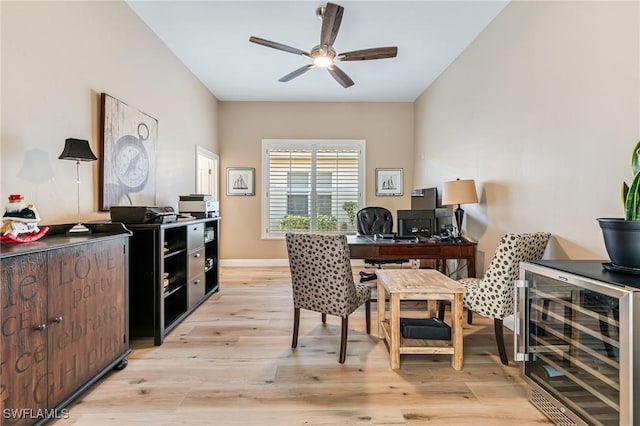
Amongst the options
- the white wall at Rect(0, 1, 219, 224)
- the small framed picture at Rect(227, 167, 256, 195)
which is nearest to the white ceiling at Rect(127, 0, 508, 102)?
the white wall at Rect(0, 1, 219, 224)

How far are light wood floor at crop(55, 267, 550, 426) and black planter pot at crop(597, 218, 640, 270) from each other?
96cm

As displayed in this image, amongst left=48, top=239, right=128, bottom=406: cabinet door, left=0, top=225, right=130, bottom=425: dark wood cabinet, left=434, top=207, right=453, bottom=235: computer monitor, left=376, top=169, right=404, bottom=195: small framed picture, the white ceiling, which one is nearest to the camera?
left=0, top=225, right=130, bottom=425: dark wood cabinet

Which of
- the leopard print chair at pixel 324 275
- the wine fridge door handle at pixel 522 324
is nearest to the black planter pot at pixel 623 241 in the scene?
the wine fridge door handle at pixel 522 324

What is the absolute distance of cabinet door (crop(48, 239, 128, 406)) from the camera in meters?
1.59

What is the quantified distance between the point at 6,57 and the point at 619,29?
353 centimetres

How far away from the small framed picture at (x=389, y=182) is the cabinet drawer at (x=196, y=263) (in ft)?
11.3

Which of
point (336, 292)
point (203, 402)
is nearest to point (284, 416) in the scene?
point (203, 402)

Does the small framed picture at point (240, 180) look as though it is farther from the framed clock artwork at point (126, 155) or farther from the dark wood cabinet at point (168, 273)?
the framed clock artwork at point (126, 155)

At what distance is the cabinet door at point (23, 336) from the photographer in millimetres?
1316

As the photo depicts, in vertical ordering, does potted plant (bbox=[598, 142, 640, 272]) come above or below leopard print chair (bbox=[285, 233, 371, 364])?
above

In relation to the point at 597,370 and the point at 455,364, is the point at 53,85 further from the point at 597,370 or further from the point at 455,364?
the point at 597,370

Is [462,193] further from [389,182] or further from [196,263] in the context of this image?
[196,263]

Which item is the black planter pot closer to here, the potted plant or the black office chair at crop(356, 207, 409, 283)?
the potted plant

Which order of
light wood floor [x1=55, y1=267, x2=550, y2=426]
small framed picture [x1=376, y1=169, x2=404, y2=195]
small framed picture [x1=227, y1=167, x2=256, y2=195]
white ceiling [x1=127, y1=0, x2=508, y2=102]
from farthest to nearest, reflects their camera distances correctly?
small framed picture [x1=376, y1=169, x2=404, y2=195]
small framed picture [x1=227, y1=167, x2=256, y2=195]
white ceiling [x1=127, y1=0, x2=508, y2=102]
light wood floor [x1=55, y1=267, x2=550, y2=426]
